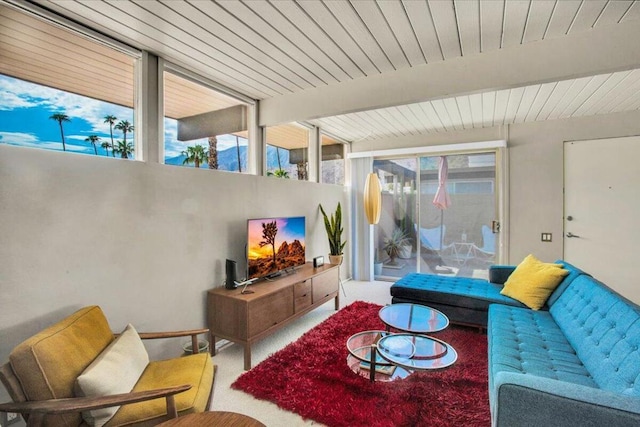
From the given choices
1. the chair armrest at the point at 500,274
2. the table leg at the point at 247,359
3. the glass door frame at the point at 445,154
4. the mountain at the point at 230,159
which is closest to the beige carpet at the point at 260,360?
the table leg at the point at 247,359

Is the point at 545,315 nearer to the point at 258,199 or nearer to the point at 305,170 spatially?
the point at 258,199

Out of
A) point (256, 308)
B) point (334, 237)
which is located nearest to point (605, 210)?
point (334, 237)

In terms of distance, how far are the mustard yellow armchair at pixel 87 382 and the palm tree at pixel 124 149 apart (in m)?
1.11

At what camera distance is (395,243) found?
18.1 feet

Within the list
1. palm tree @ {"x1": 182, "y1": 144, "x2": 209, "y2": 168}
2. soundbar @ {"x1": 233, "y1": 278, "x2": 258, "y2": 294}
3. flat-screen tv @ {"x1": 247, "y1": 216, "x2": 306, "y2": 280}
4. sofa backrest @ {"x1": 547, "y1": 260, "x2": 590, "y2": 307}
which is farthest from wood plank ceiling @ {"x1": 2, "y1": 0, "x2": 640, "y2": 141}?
soundbar @ {"x1": 233, "y1": 278, "x2": 258, "y2": 294}

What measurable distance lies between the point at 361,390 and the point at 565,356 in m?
1.34

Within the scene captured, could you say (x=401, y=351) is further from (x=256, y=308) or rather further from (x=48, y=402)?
(x=48, y=402)

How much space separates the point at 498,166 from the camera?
4.63m

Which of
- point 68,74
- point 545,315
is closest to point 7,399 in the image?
point 68,74

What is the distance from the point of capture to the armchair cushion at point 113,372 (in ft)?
4.66

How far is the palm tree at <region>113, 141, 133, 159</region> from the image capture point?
2271 mm

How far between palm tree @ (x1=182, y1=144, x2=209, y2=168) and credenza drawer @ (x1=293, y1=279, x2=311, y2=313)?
4.99 ft

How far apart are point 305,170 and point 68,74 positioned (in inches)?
114

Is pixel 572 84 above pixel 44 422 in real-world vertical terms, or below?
above
